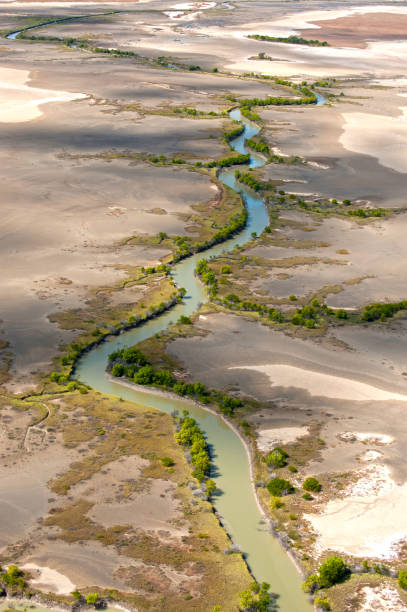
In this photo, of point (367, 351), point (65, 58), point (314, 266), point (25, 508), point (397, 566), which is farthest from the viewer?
point (65, 58)

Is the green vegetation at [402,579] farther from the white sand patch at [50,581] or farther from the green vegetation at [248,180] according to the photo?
the green vegetation at [248,180]

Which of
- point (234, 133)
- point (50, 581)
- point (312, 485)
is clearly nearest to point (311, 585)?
point (312, 485)

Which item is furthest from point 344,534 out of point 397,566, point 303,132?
point 303,132

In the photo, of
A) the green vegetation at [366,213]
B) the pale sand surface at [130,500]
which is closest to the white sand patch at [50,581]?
the pale sand surface at [130,500]

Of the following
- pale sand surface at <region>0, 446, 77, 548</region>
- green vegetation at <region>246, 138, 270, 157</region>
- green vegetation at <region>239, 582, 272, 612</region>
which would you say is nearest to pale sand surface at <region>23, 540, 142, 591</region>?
pale sand surface at <region>0, 446, 77, 548</region>

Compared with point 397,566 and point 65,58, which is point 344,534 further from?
point 65,58

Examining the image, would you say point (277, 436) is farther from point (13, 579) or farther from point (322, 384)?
point (13, 579)
